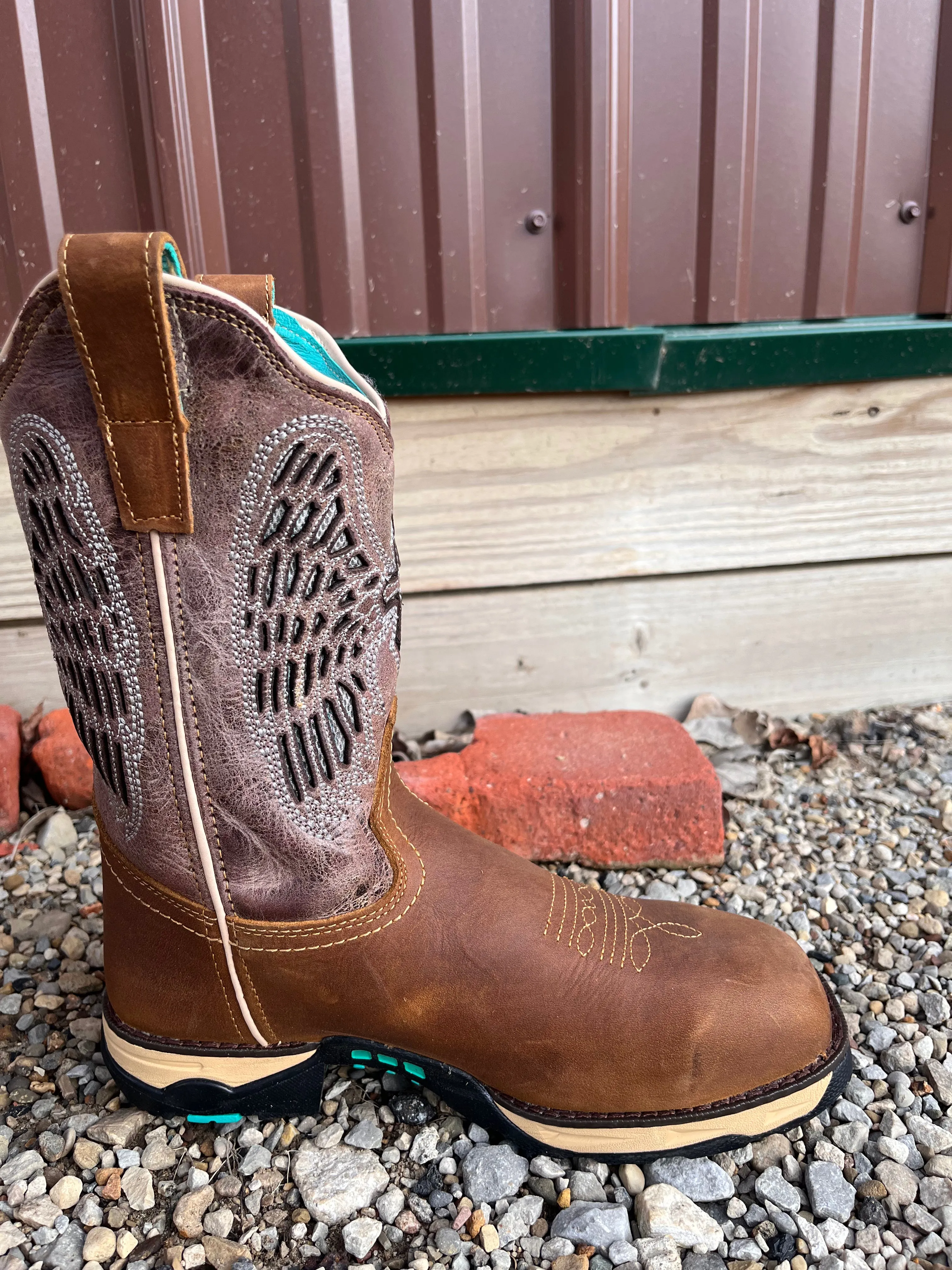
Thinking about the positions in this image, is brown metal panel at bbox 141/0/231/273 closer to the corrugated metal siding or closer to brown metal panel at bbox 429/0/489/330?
the corrugated metal siding

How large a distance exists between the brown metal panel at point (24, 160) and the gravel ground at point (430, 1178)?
49.6 inches

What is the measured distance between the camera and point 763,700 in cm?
214

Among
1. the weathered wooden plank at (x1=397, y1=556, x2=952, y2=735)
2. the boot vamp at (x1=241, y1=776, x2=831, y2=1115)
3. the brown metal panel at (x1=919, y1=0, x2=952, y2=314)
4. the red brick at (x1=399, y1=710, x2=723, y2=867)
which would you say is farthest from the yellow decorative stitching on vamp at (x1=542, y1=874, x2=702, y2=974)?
the brown metal panel at (x1=919, y1=0, x2=952, y2=314)

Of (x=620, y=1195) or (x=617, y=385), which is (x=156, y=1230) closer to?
(x=620, y=1195)

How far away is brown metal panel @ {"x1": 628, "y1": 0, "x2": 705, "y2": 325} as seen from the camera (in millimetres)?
1675

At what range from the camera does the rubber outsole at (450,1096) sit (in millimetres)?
966

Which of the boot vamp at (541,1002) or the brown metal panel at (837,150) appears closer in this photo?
the boot vamp at (541,1002)

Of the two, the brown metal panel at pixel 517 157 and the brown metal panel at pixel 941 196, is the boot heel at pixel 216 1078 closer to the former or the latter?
the brown metal panel at pixel 517 157

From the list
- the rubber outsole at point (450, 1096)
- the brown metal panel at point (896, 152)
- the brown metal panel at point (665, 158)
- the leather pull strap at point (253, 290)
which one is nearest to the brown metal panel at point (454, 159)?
the brown metal panel at point (665, 158)

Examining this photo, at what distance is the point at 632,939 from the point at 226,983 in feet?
1.55

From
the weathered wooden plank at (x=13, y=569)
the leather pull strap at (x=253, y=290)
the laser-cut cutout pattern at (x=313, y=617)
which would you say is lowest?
the weathered wooden plank at (x=13, y=569)

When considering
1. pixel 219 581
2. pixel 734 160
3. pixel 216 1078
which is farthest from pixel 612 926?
pixel 734 160

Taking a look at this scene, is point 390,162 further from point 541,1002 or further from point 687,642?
point 541,1002

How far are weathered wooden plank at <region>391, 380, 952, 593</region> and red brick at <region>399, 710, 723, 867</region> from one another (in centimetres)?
48
